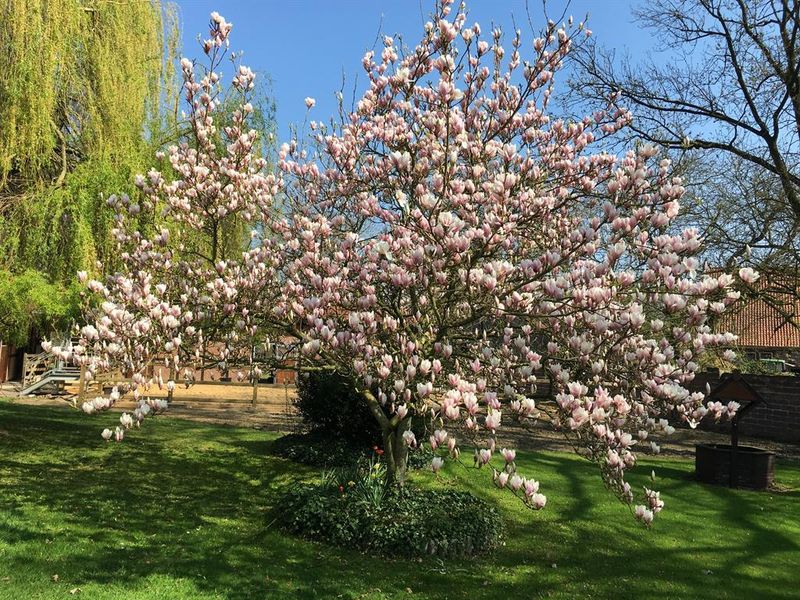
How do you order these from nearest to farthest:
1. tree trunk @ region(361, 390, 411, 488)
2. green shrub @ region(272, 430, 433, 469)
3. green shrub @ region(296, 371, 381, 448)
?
tree trunk @ region(361, 390, 411, 488) → green shrub @ region(272, 430, 433, 469) → green shrub @ region(296, 371, 381, 448)

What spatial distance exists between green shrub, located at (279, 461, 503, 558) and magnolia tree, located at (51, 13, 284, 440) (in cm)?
186

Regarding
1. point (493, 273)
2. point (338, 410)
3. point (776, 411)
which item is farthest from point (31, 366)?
point (776, 411)

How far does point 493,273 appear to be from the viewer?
14.1ft

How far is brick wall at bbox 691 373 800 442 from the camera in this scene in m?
16.0

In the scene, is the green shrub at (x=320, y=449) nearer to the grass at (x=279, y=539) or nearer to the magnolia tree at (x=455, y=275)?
the grass at (x=279, y=539)

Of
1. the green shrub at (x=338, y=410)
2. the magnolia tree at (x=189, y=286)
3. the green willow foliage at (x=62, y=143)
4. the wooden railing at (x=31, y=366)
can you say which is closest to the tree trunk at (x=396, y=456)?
the magnolia tree at (x=189, y=286)

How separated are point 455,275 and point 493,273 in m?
0.90

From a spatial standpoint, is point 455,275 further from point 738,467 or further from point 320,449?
point 738,467

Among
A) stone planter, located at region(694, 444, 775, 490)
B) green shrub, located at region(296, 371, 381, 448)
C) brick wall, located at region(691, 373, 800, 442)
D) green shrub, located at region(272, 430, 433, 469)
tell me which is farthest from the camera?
brick wall, located at region(691, 373, 800, 442)

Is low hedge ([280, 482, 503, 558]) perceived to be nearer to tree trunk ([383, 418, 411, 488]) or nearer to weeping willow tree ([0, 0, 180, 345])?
tree trunk ([383, 418, 411, 488])

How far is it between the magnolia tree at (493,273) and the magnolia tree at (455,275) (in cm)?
2

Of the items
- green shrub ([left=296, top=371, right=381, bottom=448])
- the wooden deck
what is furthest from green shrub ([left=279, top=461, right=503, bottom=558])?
the wooden deck

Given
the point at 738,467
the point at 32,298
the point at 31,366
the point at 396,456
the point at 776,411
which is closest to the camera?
the point at 396,456

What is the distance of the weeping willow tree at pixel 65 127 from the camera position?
9602 millimetres
